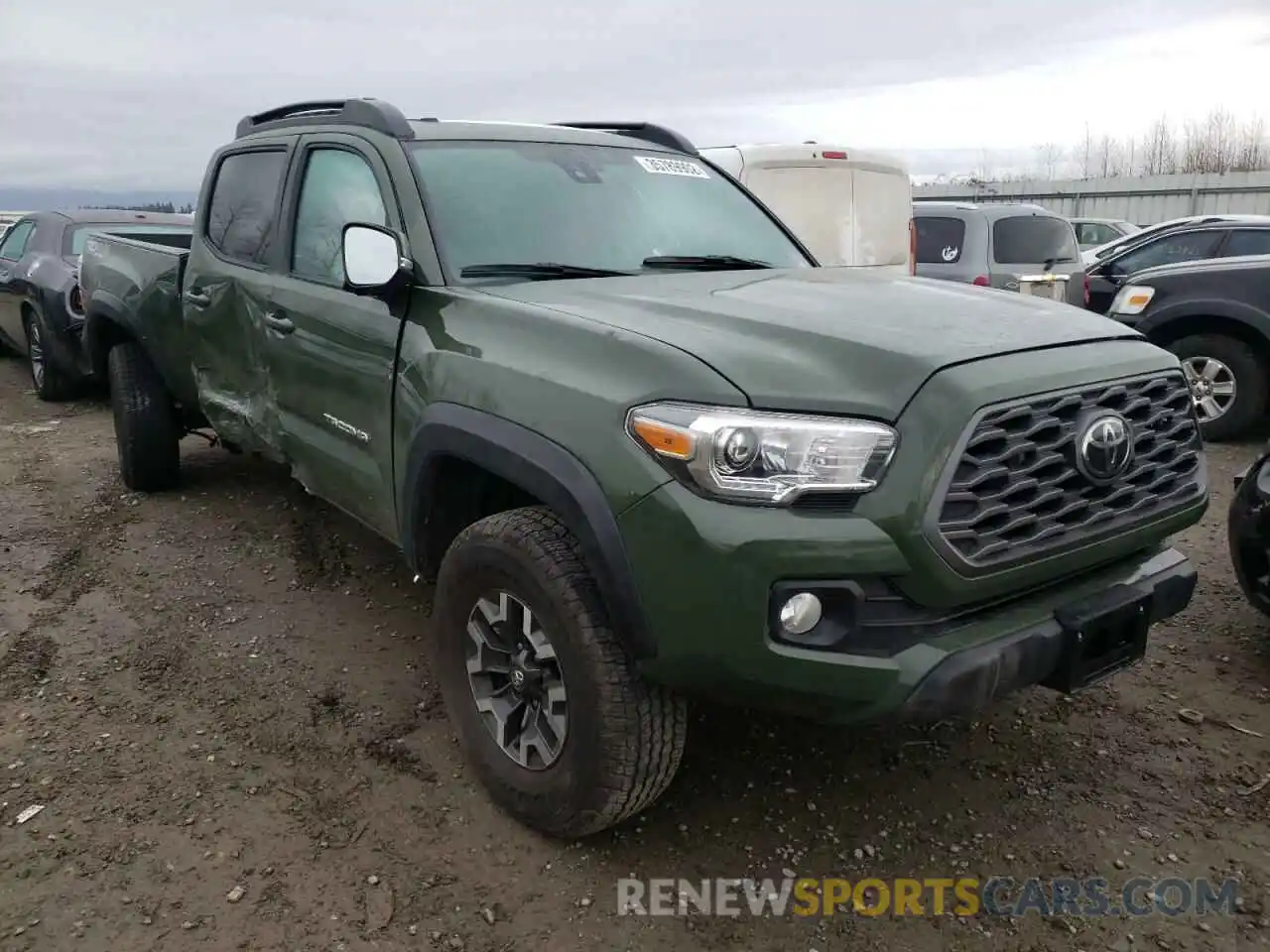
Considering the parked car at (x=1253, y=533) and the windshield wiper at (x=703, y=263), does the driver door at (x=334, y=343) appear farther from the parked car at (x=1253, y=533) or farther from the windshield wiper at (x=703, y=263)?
the parked car at (x=1253, y=533)

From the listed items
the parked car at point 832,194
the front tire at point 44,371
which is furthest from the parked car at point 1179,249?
the front tire at point 44,371

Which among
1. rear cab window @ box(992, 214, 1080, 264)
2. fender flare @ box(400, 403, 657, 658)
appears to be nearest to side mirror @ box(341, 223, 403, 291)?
fender flare @ box(400, 403, 657, 658)

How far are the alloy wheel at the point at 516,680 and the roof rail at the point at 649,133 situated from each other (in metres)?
2.38

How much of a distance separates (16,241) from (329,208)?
837cm

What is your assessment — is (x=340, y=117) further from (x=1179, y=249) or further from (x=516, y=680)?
(x=1179, y=249)

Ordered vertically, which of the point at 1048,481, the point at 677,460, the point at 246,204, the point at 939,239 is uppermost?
the point at 246,204

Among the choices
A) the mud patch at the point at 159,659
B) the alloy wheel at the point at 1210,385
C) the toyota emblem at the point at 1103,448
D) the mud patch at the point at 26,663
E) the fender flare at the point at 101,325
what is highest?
the fender flare at the point at 101,325

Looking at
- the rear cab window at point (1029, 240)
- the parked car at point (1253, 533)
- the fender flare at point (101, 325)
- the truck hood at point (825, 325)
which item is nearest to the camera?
the truck hood at point (825, 325)

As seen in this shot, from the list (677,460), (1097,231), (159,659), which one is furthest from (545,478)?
(1097,231)

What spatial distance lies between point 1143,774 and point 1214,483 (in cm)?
361

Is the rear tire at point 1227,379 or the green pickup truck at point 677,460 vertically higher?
the green pickup truck at point 677,460

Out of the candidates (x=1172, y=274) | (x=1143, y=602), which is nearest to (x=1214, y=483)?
(x=1172, y=274)

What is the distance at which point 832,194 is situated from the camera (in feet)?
26.0

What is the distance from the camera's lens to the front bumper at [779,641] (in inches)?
81.7
